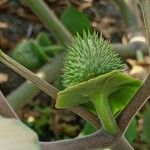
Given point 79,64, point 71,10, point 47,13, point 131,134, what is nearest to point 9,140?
point 79,64

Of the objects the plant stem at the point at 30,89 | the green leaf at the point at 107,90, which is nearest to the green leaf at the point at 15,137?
the green leaf at the point at 107,90

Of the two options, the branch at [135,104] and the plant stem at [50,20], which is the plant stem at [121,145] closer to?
the branch at [135,104]

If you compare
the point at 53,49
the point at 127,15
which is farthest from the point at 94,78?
the point at 127,15

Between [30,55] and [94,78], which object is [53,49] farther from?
[94,78]

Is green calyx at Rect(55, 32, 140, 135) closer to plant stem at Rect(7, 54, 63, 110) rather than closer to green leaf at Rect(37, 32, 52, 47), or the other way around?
plant stem at Rect(7, 54, 63, 110)

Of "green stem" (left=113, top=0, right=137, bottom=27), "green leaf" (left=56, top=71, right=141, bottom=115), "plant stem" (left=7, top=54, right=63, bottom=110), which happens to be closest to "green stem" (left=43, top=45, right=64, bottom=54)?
"plant stem" (left=7, top=54, right=63, bottom=110)

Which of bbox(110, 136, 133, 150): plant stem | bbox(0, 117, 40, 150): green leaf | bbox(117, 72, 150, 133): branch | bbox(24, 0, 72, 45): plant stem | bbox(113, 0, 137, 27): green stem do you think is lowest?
bbox(113, 0, 137, 27): green stem

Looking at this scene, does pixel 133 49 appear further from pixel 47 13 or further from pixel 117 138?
pixel 117 138
